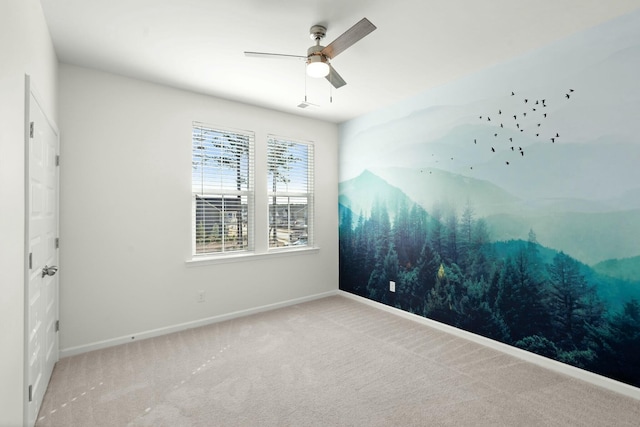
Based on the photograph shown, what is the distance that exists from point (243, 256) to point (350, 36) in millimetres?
2853

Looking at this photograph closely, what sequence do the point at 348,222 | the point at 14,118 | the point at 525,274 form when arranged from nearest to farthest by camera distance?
the point at 14,118
the point at 525,274
the point at 348,222

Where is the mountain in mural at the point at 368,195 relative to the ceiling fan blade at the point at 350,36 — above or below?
below

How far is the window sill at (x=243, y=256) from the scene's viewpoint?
3.63m

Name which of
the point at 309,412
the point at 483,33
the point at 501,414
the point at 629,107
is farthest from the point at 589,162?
the point at 309,412

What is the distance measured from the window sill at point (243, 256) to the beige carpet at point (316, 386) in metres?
0.79

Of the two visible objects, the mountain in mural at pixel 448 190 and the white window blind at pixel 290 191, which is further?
the white window blind at pixel 290 191

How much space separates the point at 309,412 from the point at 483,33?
124 inches

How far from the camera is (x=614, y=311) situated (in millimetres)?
2365

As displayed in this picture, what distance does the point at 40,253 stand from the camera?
7.00 ft

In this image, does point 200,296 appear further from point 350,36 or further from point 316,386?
point 350,36

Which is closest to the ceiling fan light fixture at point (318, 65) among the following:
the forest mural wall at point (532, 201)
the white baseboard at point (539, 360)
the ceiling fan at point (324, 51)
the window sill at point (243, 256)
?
the ceiling fan at point (324, 51)

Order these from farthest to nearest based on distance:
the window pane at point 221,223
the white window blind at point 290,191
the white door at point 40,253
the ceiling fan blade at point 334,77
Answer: the white window blind at point 290,191 → the window pane at point 221,223 → the ceiling fan blade at point 334,77 → the white door at point 40,253

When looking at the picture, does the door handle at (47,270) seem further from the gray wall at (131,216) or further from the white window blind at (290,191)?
the white window blind at (290,191)

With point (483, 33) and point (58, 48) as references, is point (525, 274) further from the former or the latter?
point (58, 48)
